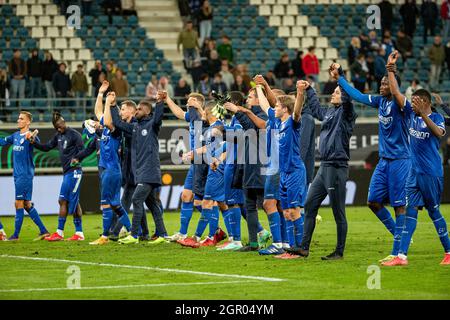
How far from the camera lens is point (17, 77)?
1136 inches

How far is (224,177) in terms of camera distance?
1631cm

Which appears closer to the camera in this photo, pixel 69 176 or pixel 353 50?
pixel 69 176

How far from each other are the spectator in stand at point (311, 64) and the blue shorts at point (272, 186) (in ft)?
55.4

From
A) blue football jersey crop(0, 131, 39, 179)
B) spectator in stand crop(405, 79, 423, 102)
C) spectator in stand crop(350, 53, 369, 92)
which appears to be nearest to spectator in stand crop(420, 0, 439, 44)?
spectator in stand crop(405, 79, 423, 102)

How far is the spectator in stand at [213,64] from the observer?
30844 millimetres

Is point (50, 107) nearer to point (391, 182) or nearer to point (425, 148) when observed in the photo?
point (391, 182)

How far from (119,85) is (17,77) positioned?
114 inches

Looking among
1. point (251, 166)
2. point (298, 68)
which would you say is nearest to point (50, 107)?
point (298, 68)

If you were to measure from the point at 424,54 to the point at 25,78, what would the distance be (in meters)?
14.1

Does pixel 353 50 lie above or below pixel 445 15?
below

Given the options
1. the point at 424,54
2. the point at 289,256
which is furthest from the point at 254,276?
the point at 424,54

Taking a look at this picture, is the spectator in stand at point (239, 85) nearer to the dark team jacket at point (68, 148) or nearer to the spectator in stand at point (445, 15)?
the spectator in stand at point (445, 15)

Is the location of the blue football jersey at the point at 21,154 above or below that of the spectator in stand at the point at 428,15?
below

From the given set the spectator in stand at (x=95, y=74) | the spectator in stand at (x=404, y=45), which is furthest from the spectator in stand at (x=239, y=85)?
the spectator in stand at (x=404, y=45)
